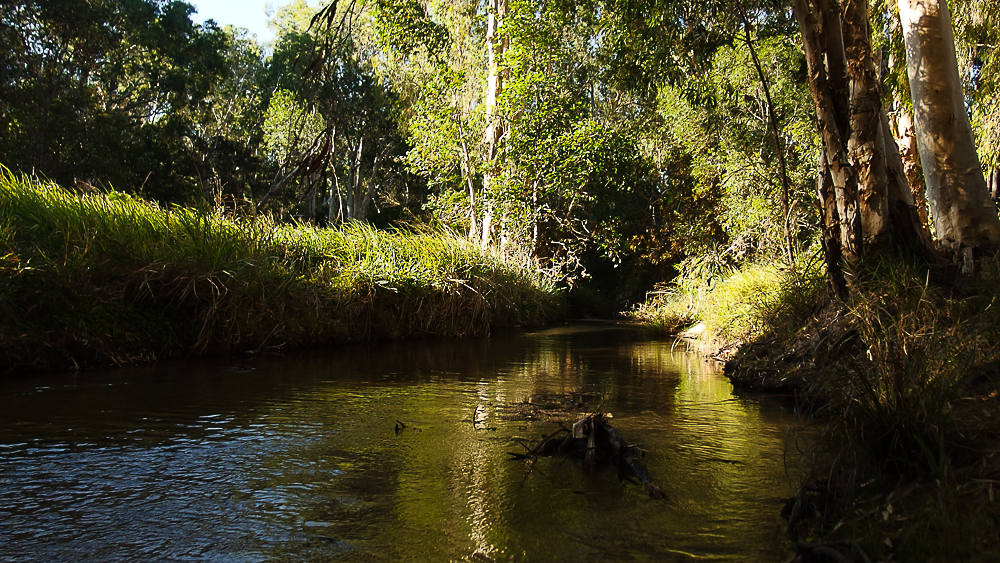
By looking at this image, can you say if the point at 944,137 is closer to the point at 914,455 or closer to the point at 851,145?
the point at 851,145

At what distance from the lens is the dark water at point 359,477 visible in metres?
2.50

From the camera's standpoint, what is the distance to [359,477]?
335 centimetres

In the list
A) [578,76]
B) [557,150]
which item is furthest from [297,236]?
[578,76]

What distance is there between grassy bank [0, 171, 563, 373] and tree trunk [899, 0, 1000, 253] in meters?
7.37

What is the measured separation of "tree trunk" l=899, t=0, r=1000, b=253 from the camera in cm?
589

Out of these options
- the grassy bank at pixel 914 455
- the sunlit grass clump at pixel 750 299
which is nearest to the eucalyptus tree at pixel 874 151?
the sunlit grass clump at pixel 750 299

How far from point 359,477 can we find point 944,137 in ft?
19.2

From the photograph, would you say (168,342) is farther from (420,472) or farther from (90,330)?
(420,472)

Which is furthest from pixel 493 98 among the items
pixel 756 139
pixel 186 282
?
pixel 186 282

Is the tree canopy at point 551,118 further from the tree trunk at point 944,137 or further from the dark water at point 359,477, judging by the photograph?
the dark water at point 359,477

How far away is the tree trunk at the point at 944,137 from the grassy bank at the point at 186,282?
7.37 metres

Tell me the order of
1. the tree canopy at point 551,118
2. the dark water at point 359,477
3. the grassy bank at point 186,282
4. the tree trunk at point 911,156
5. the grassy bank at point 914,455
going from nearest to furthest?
the grassy bank at point 914,455, the dark water at point 359,477, the tree canopy at point 551,118, the grassy bank at point 186,282, the tree trunk at point 911,156

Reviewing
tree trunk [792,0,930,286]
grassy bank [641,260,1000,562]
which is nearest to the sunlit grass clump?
tree trunk [792,0,930,286]

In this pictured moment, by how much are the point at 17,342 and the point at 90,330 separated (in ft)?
2.54
